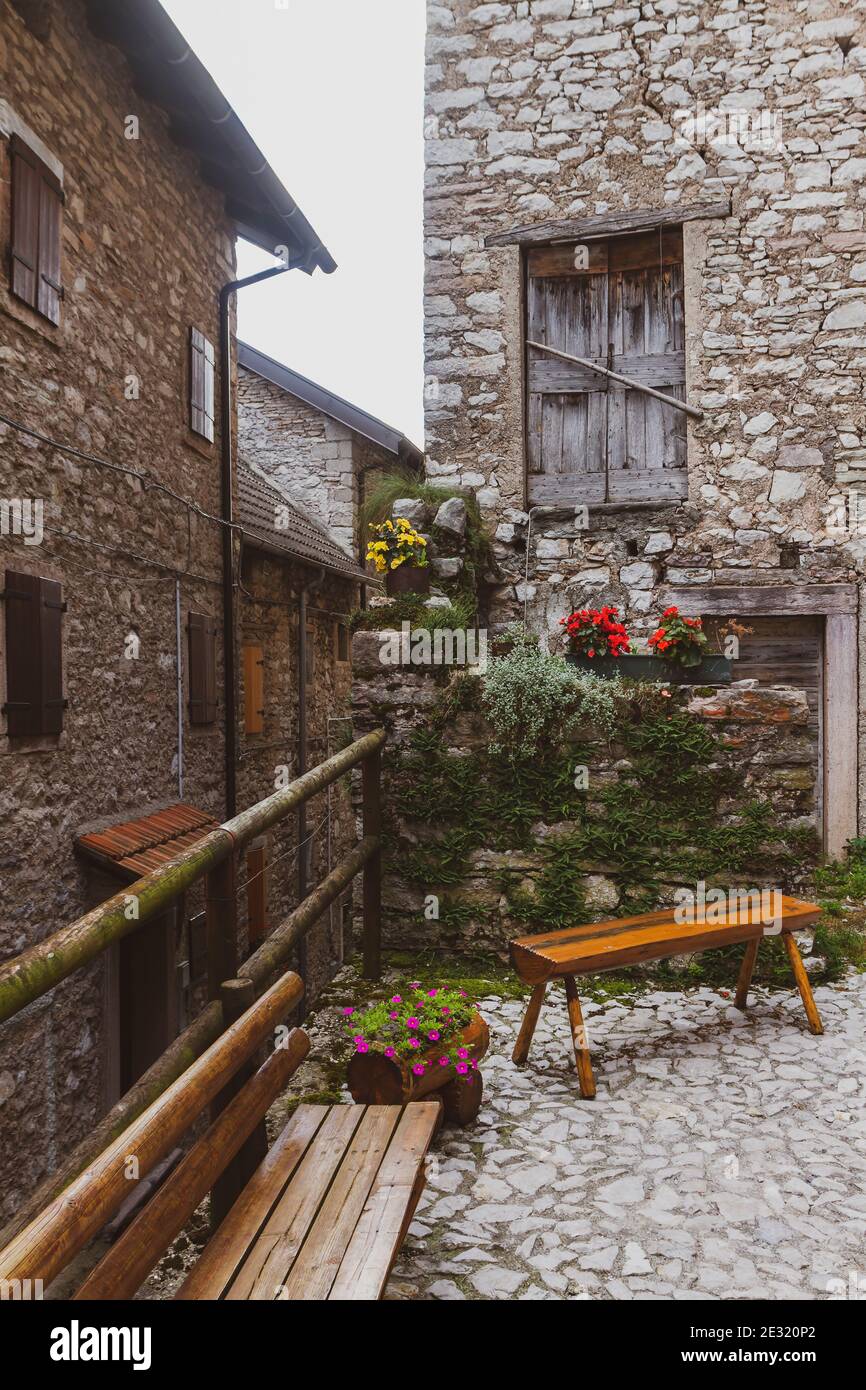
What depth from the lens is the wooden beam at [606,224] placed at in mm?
7035

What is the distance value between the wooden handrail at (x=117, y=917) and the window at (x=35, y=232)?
11.3ft

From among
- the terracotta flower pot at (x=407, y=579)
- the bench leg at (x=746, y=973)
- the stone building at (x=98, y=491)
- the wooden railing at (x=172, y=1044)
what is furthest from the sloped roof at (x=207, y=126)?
the bench leg at (x=746, y=973)

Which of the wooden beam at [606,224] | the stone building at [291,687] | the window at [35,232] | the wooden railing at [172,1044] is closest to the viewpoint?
the wooden railing at [172,1044]

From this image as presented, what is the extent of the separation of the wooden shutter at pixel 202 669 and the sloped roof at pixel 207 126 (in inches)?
134

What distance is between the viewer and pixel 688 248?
709 cm

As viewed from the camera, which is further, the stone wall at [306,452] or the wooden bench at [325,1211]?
the stone wall at [306,452]

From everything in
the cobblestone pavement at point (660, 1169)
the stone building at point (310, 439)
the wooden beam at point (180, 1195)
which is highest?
the stone building at point (310, 439)

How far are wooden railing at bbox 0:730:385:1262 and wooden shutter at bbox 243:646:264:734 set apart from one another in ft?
18.8

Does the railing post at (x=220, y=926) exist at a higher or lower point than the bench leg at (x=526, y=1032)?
higher

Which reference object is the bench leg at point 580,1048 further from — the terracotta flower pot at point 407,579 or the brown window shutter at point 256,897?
the brown window shutter at point 256,897

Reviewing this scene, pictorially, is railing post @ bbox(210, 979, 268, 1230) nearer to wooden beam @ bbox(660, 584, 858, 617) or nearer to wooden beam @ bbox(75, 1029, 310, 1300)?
wooden beam @ bbox(75, 1029, 310, 1300)

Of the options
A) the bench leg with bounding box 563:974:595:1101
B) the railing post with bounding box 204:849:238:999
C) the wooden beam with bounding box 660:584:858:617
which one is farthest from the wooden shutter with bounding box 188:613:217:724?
the railing post with bounding box 204:849:238:999

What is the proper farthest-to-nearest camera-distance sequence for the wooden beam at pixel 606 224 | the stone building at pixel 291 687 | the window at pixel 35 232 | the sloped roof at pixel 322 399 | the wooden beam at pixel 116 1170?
the sloped roof at pixel 322 399 < the stone building at pixel 291 687 < the wooden beam at pixel 606 224 < the window at pixel 35 232 < the wooden beam at pixel 116 1170

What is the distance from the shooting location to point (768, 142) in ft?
22.8
